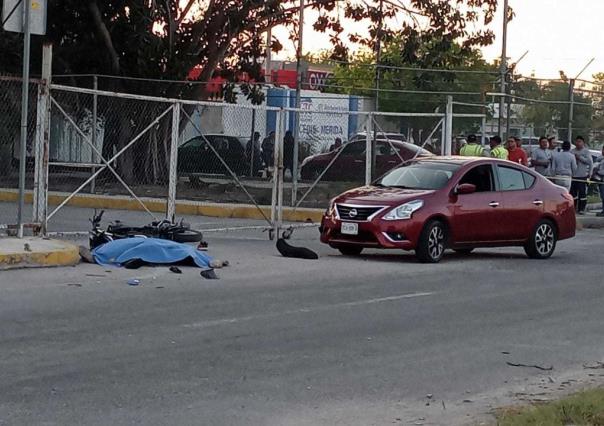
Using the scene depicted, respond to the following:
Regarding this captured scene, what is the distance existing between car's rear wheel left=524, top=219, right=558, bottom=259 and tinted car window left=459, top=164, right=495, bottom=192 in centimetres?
106

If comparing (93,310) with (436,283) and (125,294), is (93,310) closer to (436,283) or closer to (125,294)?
(125,294)

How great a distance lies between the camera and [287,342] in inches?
392

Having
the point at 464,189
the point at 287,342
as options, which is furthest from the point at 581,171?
the point at 287,342

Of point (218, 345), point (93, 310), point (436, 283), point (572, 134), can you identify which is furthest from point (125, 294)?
point (572, 134)

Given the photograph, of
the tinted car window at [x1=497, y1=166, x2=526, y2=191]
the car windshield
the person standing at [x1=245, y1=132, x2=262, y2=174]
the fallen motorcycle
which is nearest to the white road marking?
the car windshield

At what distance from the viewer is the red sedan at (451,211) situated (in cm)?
1617

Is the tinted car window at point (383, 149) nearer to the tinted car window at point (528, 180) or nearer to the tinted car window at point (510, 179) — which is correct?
the tinted car window at point (528, 180)

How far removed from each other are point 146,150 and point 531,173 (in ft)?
29.8

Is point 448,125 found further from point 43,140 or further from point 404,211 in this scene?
point 43,140

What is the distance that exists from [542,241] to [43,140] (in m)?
7.62

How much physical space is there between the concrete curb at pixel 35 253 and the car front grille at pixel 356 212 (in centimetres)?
391

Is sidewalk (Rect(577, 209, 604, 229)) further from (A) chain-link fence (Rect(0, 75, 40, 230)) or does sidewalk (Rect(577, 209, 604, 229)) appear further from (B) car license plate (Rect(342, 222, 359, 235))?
(A) chain-link fence (Rect(0, 75, 40, 230))

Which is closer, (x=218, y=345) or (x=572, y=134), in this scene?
(x=218, y=345)

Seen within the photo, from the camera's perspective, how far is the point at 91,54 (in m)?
28.3
